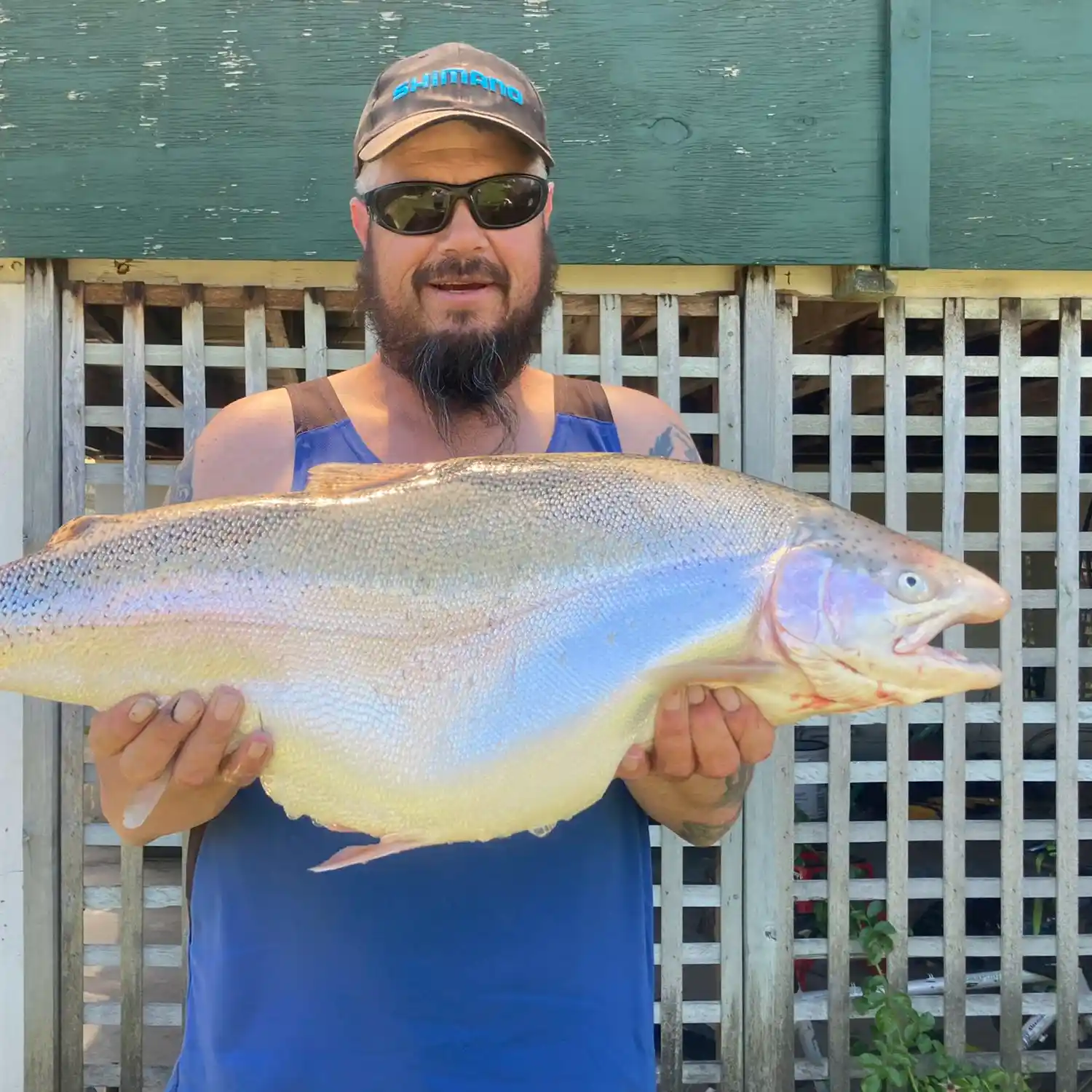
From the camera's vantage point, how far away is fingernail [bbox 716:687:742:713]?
5.89 feet

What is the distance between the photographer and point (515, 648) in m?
1.77

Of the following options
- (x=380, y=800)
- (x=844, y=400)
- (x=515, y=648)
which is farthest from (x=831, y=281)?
(x=380, y=800)

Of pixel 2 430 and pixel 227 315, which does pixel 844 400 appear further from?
pixel 2 430

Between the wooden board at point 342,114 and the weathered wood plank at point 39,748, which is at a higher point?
the wooden board at point 342,114

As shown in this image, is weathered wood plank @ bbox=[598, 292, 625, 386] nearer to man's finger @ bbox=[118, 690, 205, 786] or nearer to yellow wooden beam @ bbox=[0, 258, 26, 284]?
yellow wooden beam @ bbox=[0, 258, 26, 284]

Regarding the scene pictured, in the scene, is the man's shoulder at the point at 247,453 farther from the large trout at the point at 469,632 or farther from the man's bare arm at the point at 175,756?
the large trout at the point at 469,632

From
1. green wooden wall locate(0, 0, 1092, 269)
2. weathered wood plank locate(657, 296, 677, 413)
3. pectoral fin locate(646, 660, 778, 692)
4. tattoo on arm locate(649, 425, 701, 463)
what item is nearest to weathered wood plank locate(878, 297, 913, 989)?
green wooden wall locate(0, 0, 1092, 269)

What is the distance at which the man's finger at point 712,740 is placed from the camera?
1794 millimetres

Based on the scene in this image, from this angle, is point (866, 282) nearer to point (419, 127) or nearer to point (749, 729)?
point (419, 127)

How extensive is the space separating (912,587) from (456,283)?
1.19 metres

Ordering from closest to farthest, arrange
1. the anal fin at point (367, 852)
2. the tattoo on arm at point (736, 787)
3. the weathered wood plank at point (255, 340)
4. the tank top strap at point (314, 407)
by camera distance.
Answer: the anal fin at point (367, 852)
the tattoo on arm at point (736, 787)
the tank top strap at point (314, 407)
the weathered wood plank at point (255, 340)

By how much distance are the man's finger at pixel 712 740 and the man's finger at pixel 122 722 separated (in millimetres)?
1010

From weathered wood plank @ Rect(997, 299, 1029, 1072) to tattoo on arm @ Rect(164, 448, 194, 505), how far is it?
304 centimetres

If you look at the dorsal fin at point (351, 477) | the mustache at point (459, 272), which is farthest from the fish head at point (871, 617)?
the mustache at point (459, 272)
